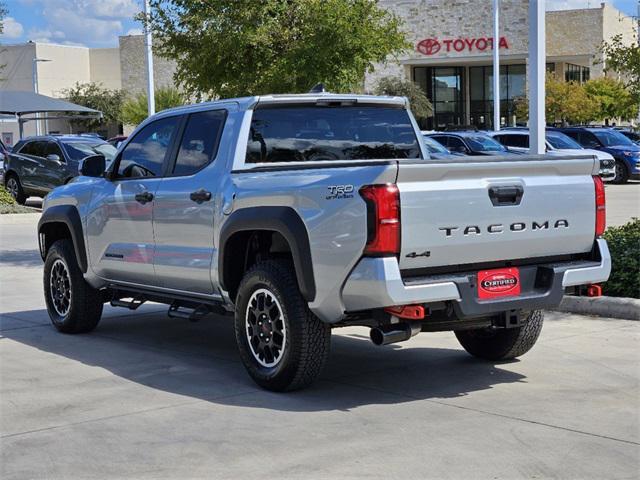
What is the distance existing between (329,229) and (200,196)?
5.36ft

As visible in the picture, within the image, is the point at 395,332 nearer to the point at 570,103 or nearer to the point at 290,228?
the point at 290,228

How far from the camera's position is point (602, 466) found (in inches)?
218

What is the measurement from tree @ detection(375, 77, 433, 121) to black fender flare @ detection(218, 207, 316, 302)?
2162 inches

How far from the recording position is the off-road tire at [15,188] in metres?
28.2

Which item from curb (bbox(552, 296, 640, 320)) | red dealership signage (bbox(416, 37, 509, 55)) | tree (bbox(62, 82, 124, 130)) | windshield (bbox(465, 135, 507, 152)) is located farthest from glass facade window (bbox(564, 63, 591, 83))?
curb (bbox(552, 296, 640, 320))

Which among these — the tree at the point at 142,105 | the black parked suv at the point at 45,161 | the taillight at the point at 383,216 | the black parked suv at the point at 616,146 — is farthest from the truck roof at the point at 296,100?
the tree at the point at 142,105

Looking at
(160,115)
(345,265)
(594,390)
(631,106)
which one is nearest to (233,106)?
(160,115)

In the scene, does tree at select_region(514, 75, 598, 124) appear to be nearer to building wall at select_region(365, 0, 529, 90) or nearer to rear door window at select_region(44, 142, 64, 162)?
building wall at select_region(365, 0, 529, 90)

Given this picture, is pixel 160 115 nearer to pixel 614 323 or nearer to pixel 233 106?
pixel 233 106

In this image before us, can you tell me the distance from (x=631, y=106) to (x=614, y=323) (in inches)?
150

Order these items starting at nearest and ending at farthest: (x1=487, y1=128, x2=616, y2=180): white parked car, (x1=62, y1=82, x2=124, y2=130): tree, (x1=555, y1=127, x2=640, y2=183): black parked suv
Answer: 1. (x1=487, y1=128, x2=616, y2=180): white parked car
2. (x1=555, y1=127, x2=640, y2=183): black parked suv
3. (x1=62, y1=82, x2=124, y2=130): tree

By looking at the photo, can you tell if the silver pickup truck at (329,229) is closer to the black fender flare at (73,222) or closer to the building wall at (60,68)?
the black fender flare at (73,222)

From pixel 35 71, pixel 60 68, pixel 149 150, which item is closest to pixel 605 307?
pixel 149 150

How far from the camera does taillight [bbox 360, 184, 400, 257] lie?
6.30m
